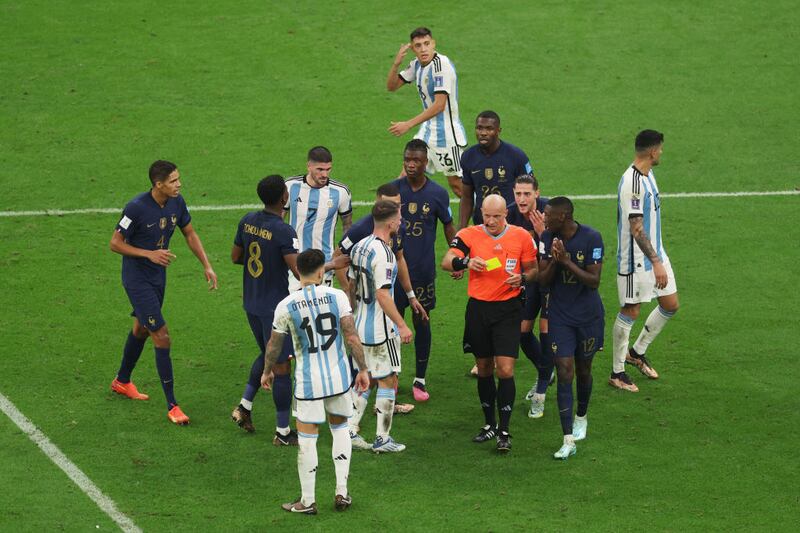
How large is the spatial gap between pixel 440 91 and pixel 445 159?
0.83 meters

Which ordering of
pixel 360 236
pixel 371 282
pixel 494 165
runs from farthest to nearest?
1. pixel 494 165
2. pixel 360 236
3. pixel 371 282

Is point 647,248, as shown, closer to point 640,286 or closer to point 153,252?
point 640,286

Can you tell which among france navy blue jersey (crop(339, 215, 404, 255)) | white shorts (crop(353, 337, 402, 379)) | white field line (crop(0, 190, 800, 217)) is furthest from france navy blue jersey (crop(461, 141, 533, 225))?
white field line (crop(0, 190, 800, 217))

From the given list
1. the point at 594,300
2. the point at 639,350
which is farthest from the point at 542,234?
the point at 639,350

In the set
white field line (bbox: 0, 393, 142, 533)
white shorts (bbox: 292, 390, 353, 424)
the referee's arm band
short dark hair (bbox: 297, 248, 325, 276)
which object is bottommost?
white field line (bbox: 0, 393, 142, 533)

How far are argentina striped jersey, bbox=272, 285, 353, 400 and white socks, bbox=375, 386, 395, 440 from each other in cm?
122

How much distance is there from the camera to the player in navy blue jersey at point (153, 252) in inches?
433

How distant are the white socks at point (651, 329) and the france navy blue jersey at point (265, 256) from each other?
383 centimetres

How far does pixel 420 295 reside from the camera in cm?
1184

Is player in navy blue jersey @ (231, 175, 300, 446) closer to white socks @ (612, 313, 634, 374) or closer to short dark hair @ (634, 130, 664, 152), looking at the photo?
white socks @ (612, 313, 634, 374)

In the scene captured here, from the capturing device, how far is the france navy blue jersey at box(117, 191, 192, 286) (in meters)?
11.0

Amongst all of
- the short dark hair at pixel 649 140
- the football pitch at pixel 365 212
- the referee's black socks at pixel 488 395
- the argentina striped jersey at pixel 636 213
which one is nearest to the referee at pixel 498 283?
the referee's black socks at pixel 488 395

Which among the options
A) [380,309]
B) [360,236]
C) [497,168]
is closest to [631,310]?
[497,168]

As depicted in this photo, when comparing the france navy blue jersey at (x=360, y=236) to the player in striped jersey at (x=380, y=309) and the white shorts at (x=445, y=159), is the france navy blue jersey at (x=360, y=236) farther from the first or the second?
the white shorts at (x=445, y=159)
